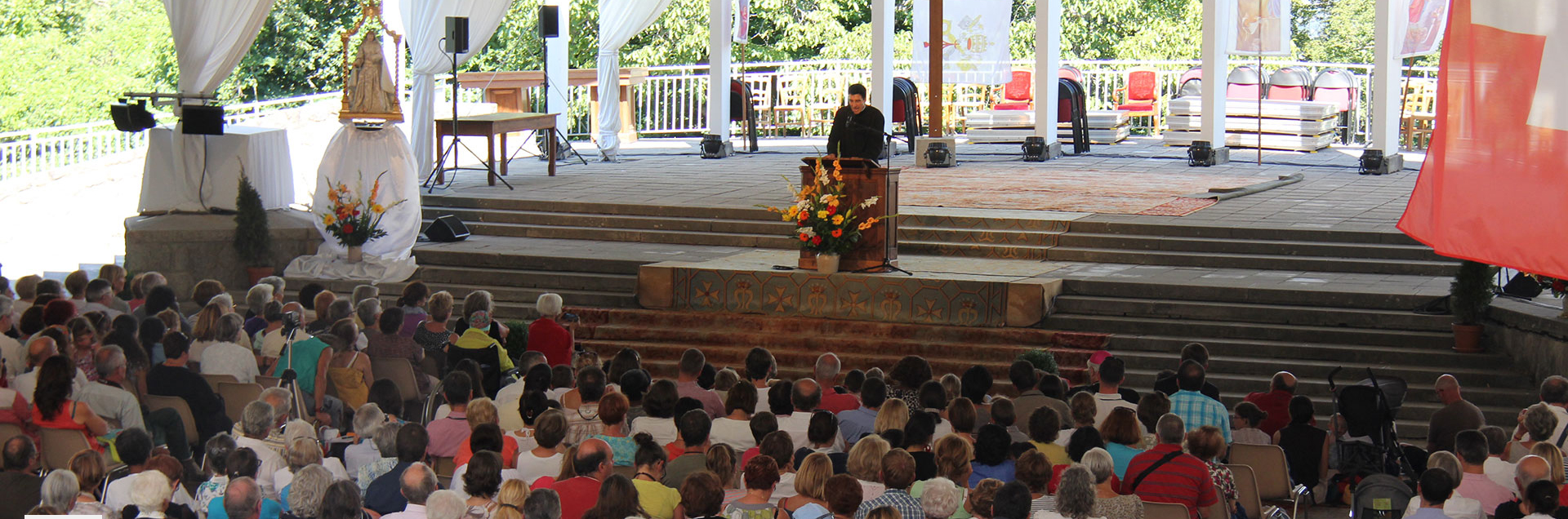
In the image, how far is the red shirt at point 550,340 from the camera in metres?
8.48

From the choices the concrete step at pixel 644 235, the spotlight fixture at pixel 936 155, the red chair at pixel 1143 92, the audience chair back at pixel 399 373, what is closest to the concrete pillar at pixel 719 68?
the spotlight fixture at pixel 936 155

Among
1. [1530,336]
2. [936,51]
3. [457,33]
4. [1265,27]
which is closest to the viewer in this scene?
[1530,336]

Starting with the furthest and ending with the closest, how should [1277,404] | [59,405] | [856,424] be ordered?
[1277,404] < [856,424] < [59,405]

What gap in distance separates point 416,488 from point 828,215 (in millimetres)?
5663

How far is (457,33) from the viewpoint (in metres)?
14.3

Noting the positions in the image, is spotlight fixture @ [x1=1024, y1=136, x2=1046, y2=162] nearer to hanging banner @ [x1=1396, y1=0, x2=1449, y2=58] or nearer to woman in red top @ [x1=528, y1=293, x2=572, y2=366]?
hanging banner @ [x1=1396, y1=0, x2=1449, y2=58]

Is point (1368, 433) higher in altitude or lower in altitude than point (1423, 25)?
lower

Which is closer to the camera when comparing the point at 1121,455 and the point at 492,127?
the point at 1121,455

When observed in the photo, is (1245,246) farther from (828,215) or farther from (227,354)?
(227,354)

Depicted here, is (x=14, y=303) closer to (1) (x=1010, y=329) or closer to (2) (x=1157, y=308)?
(1) (x=1010, y=329)

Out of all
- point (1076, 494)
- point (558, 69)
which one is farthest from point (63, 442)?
point (558, 69)

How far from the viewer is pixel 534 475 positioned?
5543mm

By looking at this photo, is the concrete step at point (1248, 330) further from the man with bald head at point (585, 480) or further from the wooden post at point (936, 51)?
the wooden post at point (936, 51)

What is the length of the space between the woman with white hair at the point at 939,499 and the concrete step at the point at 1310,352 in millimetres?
5007
